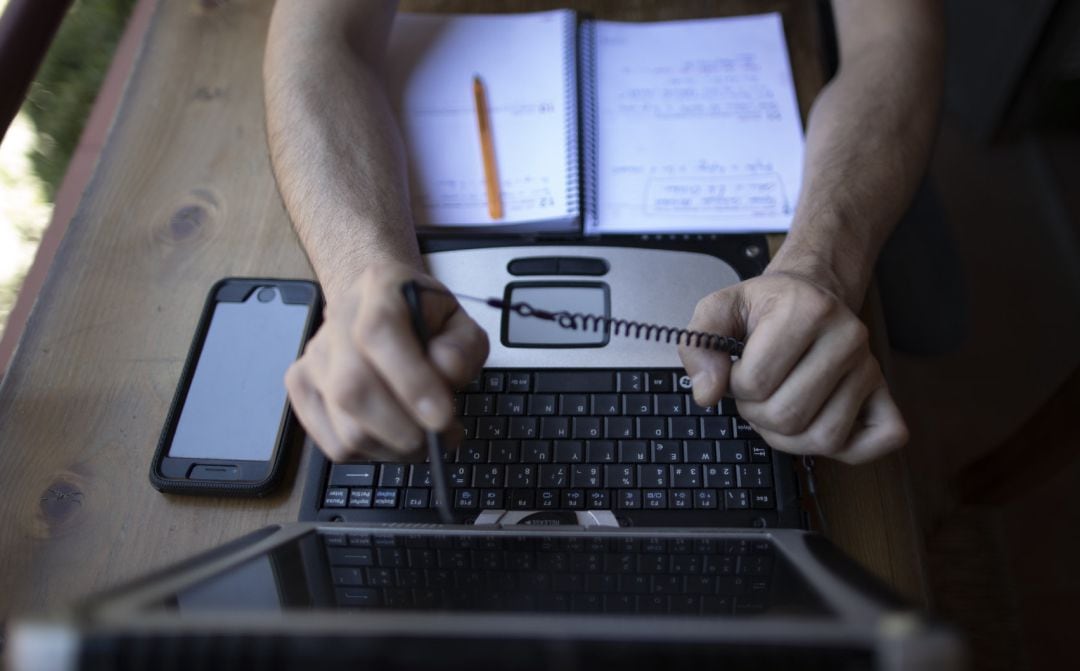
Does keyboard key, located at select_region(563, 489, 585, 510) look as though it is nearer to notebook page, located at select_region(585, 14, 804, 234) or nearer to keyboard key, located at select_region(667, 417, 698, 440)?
keyboard key, located at select_region(667, 417, 698, 440)

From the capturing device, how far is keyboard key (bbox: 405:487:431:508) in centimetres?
63

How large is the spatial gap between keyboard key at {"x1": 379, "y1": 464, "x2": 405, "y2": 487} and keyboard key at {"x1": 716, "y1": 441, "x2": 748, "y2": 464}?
256 millimetres

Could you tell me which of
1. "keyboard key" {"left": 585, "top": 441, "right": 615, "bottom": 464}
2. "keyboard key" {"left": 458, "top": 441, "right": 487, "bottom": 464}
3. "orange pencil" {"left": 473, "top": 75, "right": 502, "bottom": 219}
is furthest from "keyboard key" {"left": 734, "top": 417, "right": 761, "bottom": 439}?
"orange pencil" {"left": 473, "top": 75, "right": 502, "bottom": 219}

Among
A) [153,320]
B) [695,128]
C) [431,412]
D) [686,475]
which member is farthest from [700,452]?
[153,320]

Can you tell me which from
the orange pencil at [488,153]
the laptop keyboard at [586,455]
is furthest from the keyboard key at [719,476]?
the orange pencil at [488,153]

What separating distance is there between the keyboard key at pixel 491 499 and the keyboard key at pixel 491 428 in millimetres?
47

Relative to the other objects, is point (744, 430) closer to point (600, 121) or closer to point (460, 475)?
point (460, 475)

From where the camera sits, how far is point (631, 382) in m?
0.68

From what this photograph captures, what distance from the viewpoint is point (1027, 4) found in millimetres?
1644

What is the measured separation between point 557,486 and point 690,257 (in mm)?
261

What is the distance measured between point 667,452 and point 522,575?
187 millimetres

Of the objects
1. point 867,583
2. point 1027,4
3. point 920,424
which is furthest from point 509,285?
point 1027,4

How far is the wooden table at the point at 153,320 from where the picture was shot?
644 millimetres

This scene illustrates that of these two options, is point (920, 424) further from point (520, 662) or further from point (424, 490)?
point (520, 662)
